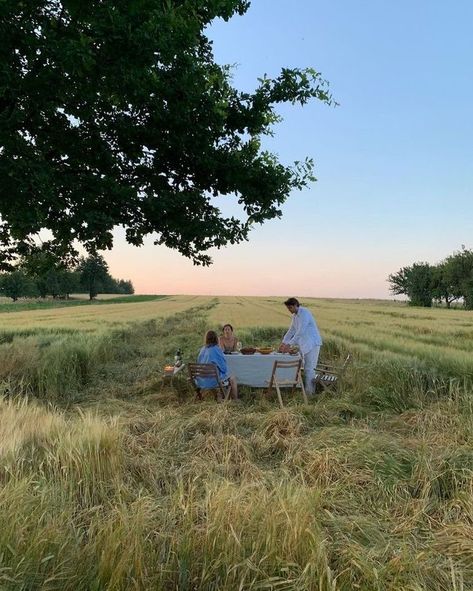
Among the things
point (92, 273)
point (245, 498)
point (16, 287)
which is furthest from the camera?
point (92, 273)

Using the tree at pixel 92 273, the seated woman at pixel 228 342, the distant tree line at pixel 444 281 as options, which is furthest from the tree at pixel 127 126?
the tree at pixel 92 273

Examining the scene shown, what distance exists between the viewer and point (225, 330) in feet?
Answer: 32.9

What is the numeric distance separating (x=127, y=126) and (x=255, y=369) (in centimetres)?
502

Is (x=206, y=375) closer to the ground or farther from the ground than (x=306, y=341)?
closer to the ground

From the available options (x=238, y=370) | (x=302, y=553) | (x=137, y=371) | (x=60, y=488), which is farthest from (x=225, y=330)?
(x=302, y=553)

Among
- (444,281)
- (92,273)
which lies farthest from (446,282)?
(92,273)

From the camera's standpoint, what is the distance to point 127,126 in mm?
7707

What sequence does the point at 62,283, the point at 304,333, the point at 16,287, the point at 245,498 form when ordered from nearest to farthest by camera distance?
1. the point at 245,498
2. the point at 304,333
3. the point at 16,287
4. the point at 62,283

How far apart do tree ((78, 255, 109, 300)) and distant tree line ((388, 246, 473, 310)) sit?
238 ft

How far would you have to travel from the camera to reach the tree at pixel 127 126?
5.66 m

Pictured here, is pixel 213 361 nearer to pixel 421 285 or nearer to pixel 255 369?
pixel 255 369

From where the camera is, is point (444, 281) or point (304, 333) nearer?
point (304, 333)

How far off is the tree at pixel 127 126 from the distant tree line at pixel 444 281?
7721 centimetres

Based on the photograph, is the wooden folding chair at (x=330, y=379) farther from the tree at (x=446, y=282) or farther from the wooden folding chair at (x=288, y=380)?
the tree at (x=446, y=282)
